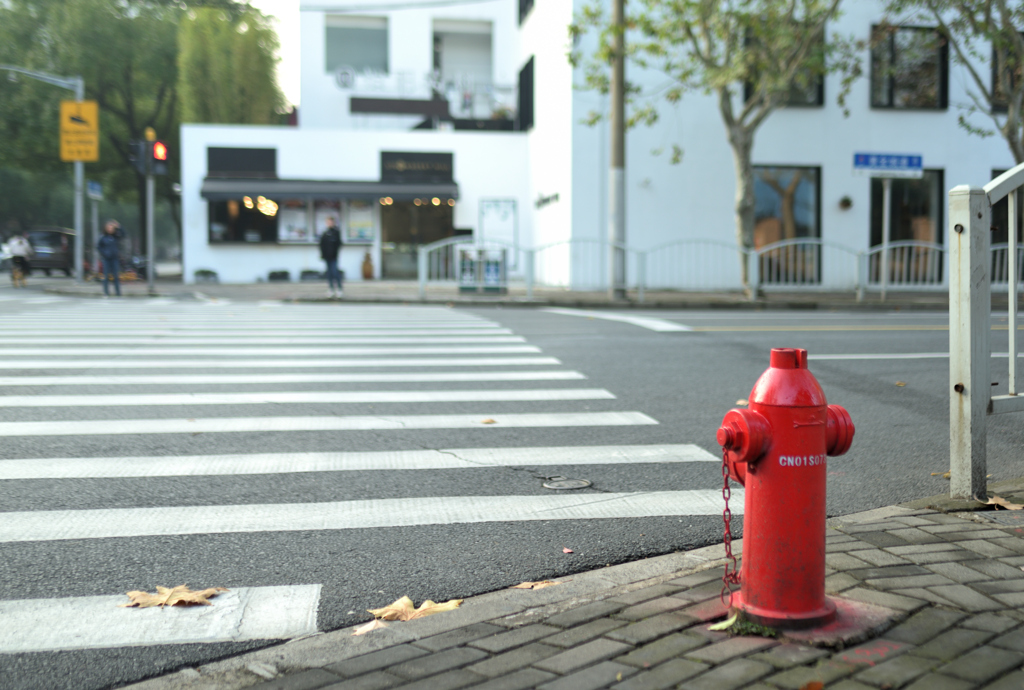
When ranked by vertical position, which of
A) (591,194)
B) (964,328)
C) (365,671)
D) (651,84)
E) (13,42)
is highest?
(13,42)

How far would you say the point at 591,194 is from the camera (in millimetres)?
25016

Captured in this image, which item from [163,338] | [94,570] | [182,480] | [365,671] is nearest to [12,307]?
[163,338]

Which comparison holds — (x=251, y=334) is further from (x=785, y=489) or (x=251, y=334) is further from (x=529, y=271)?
(x=785, y=489)

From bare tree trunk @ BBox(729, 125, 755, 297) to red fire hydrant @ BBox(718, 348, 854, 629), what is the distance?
17712 mm

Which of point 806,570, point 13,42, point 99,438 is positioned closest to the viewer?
point 806,570

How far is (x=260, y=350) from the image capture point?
36.1 ft

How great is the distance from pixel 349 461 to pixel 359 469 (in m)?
0.22

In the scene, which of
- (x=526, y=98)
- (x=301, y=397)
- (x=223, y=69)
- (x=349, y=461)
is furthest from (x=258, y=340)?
(x=223, y=69)

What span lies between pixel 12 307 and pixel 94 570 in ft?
55.1

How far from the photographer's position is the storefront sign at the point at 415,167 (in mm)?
31672

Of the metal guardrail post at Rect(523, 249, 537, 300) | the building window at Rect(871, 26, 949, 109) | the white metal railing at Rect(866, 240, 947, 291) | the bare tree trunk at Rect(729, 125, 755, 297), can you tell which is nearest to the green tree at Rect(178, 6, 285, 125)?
the metal guardrail post at Rect(523, 249, 537, 300)

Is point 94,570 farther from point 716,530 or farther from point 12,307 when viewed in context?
point 12,307

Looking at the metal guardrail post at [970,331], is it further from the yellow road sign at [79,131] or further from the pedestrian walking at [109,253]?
the yellow road sign at [79,131]

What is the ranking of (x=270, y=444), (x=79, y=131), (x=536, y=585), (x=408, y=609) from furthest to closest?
1. (x=79, y=131)
2. (x=270, y=444)
3. (x=536, y=585)
4. (x=408, y=609)
